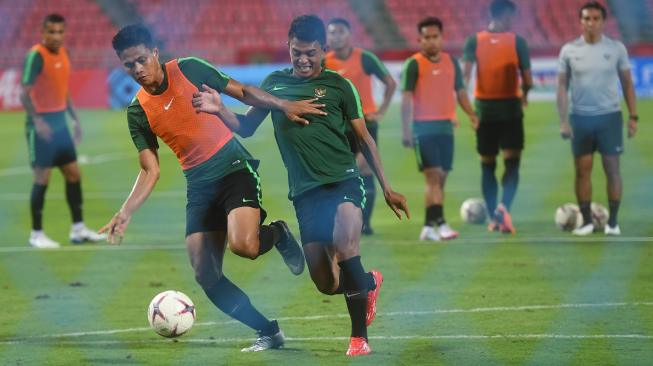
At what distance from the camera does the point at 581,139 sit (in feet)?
34.3

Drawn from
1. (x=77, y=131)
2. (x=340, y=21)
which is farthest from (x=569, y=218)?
(x=77, y=131)

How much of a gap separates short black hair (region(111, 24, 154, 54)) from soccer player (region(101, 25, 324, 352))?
56 mm

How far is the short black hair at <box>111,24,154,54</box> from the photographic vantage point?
598cm

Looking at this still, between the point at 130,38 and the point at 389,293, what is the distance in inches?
110

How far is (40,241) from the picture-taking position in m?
10.5

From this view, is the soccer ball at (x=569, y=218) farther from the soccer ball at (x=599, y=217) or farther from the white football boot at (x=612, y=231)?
the white football boot at (x=612, y=231)

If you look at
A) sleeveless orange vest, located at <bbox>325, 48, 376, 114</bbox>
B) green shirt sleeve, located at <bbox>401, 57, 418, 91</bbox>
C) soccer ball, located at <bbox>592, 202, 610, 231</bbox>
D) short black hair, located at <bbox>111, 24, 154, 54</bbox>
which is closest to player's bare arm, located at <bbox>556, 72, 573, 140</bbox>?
soccer ball, located at <bbox>592, 202, 610, 231</bbox>

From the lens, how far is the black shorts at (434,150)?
10.6 m

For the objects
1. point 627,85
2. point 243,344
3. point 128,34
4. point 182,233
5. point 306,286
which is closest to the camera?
point 128,34

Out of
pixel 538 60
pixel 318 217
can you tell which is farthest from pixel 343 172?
pixel 538 60

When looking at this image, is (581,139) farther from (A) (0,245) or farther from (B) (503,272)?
(A) (0,245)

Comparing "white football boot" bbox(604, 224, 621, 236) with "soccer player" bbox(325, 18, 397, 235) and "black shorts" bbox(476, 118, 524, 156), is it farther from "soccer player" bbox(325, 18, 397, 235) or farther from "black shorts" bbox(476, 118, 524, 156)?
"soccer player" bbox(325, 18, 397, 235)

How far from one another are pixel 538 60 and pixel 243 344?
20.4m

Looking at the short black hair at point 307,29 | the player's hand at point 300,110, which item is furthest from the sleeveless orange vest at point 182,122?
the short black hair at point 307,29
